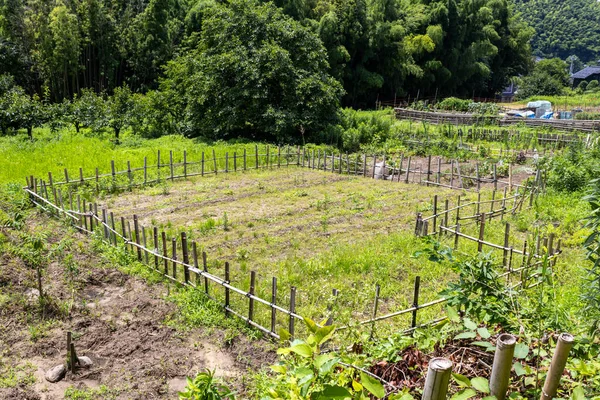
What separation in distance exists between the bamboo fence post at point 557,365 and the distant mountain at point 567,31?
9346 cm

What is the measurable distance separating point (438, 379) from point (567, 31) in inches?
3891

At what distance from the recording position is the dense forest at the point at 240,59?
17.6 metres

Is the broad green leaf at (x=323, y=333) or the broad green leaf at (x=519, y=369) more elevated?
the broad green leaf at (x=323, y=333)

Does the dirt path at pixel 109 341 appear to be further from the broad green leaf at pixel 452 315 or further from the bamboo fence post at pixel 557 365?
the bamboo fence post at pixel 557 365

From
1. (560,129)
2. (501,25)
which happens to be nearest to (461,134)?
(560,129)

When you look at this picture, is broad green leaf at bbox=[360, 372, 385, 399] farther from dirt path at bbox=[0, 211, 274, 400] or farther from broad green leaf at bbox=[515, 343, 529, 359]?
dirt path at bbox=[0, 211, 274, 400]

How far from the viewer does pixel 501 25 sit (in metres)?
38.2

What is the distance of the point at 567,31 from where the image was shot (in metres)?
83.1

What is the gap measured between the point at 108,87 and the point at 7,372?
87.8 ft

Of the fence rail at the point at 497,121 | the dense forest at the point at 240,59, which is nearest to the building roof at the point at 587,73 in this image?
the dense forest at the point at 240,59

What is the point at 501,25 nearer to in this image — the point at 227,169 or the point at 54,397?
the point at 227,169

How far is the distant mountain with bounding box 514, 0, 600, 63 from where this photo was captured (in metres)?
81.2

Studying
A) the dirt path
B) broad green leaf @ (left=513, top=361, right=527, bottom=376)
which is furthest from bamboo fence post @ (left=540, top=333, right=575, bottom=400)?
the dirt path

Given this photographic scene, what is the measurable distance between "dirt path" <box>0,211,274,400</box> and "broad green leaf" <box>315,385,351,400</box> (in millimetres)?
3173
